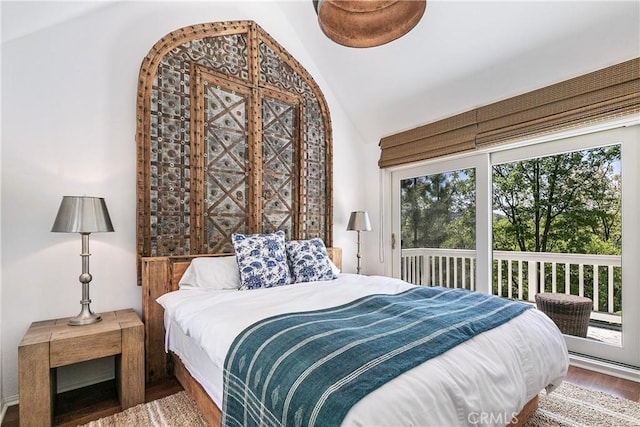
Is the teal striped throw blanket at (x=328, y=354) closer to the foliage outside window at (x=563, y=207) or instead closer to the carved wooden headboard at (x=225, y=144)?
the carved wooden headboard at (x=225, y=144)

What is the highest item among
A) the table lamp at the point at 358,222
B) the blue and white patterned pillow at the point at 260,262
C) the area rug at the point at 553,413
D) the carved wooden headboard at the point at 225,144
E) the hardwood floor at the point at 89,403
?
the carved wooden headboard at the point at 225,144

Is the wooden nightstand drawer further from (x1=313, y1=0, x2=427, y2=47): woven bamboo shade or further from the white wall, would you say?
(x1=313, y1=0, x2=427, y2=47): woven bamboo shade

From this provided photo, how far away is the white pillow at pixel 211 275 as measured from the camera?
2.37m

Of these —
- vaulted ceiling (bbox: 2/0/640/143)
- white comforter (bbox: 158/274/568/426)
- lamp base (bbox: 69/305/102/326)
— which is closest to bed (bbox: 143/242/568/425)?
white comforter (bbox: 158/274/568/426)

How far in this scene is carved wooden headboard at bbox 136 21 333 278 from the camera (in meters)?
2.54

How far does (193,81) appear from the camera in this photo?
2.71 m

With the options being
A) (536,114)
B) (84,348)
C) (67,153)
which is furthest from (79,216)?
(536,114)

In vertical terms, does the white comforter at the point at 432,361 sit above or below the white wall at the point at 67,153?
below

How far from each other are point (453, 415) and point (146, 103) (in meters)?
2.80

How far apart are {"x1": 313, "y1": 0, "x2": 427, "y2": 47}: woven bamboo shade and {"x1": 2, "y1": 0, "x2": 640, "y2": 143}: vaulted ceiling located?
4.21ft

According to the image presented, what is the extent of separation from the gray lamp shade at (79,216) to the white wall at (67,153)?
35 cm

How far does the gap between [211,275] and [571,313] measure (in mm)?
2983

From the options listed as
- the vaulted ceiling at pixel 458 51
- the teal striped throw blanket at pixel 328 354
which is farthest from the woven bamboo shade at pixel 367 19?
the teal striped throw blanket at pixel 328 354

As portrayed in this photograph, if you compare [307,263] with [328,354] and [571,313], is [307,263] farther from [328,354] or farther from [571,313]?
[571,313]
